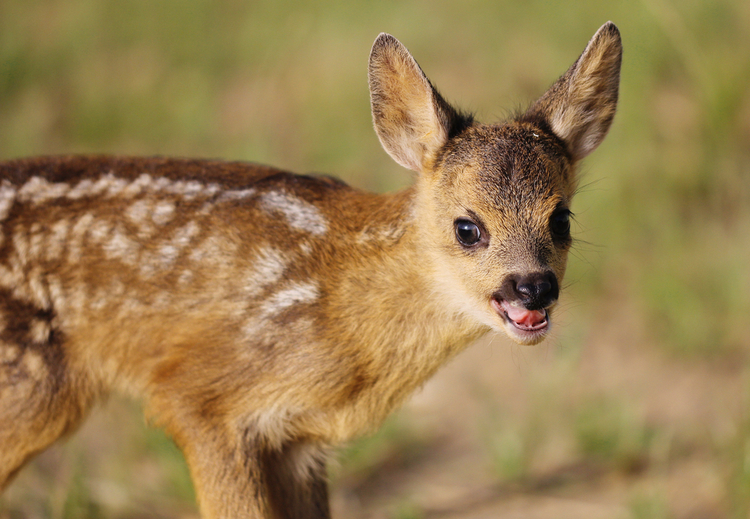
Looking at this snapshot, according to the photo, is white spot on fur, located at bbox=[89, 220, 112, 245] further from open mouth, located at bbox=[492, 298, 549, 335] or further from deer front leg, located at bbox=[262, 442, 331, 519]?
open mouth, located at bbox=[492, 298, 549, 335]

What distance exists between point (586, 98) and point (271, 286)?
5.25ft

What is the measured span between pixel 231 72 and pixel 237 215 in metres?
4.61

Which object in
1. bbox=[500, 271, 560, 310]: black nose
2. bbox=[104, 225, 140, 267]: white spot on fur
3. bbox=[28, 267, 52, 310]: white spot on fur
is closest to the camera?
bbox=[500, 271, 560, 310]: black nose

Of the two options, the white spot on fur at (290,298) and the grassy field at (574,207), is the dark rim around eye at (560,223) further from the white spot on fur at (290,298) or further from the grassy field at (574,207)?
the white spot on fur at (290,298)

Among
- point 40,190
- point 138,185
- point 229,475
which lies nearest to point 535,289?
point 229,475

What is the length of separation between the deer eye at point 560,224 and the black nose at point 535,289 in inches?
11.6

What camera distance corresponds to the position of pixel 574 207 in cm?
658

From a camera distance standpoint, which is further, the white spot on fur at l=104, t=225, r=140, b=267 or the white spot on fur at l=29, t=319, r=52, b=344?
the white spot on fur at l=104, t=225, r=140, b=267

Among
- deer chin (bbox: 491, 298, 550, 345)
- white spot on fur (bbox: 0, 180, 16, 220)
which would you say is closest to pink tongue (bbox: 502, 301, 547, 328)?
deer chin (bbox: 491, 298, 550, 345)

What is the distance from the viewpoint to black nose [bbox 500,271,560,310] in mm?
3365

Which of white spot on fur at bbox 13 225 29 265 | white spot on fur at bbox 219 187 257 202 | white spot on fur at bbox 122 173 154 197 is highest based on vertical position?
white spot on fur at bbox 219 187 257 202

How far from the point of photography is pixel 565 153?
13.1ft

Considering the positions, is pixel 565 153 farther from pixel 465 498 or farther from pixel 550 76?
pixel 550 76

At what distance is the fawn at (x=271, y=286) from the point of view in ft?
12.5
